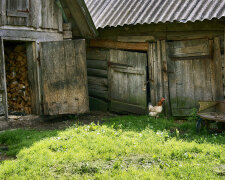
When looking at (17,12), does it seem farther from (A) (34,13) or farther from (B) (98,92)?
(B) (98,92)

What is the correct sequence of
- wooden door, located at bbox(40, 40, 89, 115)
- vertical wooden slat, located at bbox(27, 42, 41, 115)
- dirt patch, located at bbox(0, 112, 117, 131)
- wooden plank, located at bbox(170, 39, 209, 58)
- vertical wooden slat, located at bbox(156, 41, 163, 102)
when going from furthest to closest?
vertical wooden slat, located at bbox(156, 41, 163, 102) < wooden plank, located at bbox(170, 39, 209, 58) < vertical wooden slat, located at bbox(27, 42, 41, 115) < wooden door, located at bbox(40, 40, 89, 115) < dirt patch, located at bbox(0, 112, 117, 131)

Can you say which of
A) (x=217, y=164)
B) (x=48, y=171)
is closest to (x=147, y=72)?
(x=217, y=164)

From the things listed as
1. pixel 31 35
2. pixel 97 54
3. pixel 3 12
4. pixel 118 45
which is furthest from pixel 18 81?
pixel 118 45

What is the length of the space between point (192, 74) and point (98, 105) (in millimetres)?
3291

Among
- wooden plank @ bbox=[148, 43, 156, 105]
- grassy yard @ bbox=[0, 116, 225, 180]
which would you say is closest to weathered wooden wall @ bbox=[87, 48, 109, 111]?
wooden plank @ bbox=[148, 43, 156, 105]

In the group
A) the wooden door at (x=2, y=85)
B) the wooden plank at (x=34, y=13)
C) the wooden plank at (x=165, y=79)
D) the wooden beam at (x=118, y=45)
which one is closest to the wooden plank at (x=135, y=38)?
the wooden beam at (x=118, y=45)

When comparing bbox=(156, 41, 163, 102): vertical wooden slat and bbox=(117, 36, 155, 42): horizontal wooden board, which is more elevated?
bbox=(117, 36, 155, 42): horizontal wooden board

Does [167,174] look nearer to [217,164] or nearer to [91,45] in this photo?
[217,164]

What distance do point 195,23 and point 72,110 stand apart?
4.09 m

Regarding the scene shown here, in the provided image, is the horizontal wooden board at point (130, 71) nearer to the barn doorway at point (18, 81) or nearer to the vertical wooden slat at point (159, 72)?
the vertical wooden slat at point (159, 72)

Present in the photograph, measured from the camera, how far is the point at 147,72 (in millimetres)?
9523

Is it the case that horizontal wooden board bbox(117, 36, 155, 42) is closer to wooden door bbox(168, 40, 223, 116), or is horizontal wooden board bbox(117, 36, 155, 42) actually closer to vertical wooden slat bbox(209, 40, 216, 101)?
wooden door bbox(168, 40, 223, 116)

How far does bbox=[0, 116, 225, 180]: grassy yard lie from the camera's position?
178 inches

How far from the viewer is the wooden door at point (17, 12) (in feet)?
24.8
